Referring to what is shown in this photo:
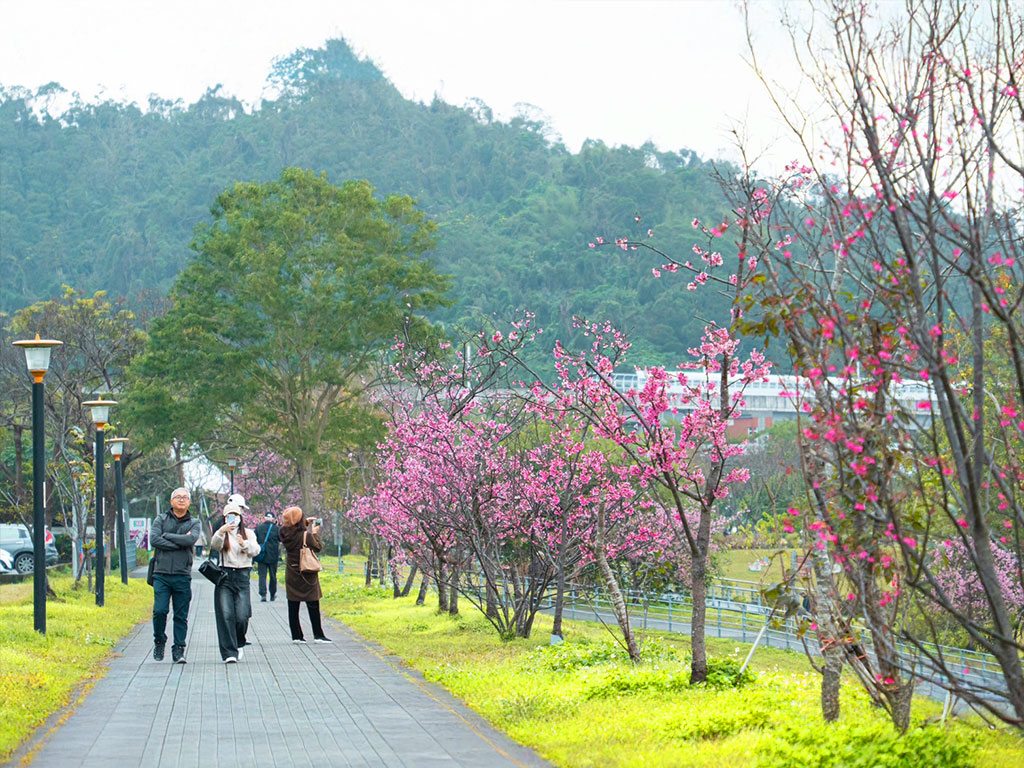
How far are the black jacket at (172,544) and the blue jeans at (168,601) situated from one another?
0.07 meters

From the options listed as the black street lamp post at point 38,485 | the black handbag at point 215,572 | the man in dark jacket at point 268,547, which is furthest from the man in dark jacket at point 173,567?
the man in dark jacket at point 268,547

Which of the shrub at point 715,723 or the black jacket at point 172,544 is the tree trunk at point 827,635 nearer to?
the shrub at point 715,723

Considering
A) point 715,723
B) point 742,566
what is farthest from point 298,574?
point 742,566

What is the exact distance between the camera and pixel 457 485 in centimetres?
1642

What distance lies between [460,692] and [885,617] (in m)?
4.32

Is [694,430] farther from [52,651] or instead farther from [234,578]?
[52,651]

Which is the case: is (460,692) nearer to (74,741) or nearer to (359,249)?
(74,741)

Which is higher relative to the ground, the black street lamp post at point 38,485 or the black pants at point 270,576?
the black street lamp post at point 38,485

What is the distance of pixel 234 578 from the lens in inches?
554

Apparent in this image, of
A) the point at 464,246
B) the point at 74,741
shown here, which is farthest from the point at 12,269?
the point at 74,741

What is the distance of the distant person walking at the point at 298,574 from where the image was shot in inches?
619

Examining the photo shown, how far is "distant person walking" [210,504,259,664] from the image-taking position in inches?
539

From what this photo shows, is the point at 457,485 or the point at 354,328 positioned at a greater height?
the point at 354,328

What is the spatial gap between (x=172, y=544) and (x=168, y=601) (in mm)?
589
